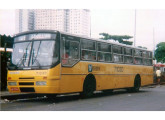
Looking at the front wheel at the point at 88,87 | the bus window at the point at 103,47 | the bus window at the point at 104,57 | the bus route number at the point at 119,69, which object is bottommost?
the front wheel at the point at 88,87

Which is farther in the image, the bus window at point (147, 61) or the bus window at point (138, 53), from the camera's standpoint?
the bus window at point (147, 61)

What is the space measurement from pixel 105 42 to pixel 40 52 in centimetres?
490

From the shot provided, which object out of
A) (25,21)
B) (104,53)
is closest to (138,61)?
(104,53)

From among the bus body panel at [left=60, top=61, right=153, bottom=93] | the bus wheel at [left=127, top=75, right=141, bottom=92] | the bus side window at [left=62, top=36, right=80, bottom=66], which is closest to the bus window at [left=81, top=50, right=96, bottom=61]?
the bus body panel at [left=60, top=61, right=153, bottom=93]

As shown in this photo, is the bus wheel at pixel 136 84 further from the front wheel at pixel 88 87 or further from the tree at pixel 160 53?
the tree at pixel 160 53

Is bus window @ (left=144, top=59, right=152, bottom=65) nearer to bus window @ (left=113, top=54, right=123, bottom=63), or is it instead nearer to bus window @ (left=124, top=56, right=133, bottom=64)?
bus window @ (left=124, top=56, right=133, bottom=64)

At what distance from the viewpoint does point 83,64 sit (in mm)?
13266

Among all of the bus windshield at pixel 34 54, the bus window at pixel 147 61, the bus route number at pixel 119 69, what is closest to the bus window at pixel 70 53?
the bus windshield at pixel 34 54

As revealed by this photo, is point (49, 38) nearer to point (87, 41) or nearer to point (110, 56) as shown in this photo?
point (87, 41)

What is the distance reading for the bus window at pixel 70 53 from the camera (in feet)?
39.6

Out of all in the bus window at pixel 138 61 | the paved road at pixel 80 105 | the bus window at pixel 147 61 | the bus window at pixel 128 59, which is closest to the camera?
the paved road at pixel 80 105

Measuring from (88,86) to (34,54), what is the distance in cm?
339

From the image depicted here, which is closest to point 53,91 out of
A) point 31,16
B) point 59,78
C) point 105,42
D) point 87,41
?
point 59,78

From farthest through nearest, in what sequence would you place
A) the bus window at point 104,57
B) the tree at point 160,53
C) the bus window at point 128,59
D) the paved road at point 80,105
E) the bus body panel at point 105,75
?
the tree at point 160,53
the bus window at point 128,59
the bus window at point 104,57
the bus body panel at point 105,75
the paved road at point 80,105
